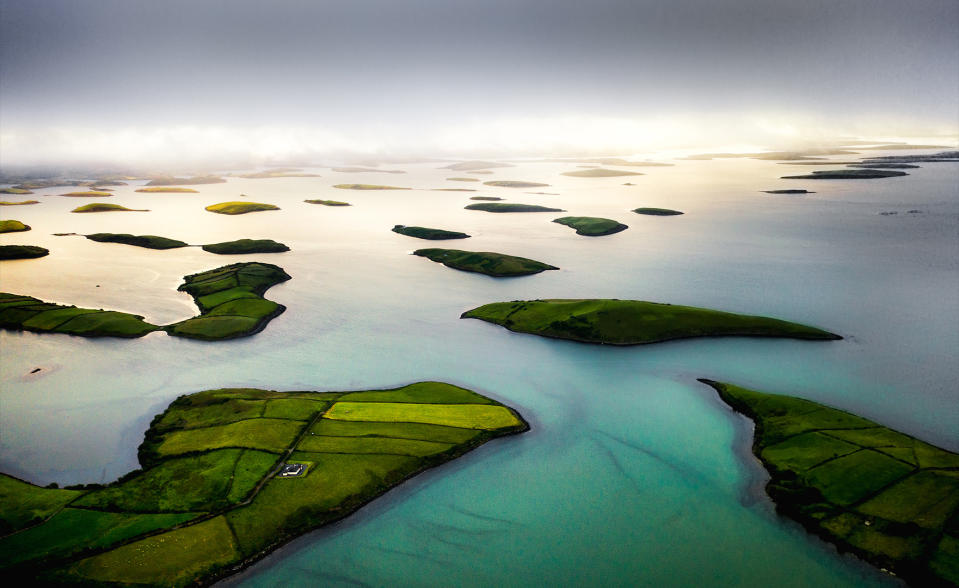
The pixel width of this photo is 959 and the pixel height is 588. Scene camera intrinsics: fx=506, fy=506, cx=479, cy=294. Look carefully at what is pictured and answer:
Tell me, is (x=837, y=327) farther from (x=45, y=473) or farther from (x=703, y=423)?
(x=45, y=473)

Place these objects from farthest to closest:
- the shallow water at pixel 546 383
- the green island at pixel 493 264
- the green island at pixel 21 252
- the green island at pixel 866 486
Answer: the green island at pixel 21 252, the green island at pixel 493 264, the shallow water at pixel 546 383, the green island at pixel 866 486

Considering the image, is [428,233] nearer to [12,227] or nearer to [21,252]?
[21,252]

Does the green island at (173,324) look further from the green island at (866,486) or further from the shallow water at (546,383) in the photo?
the green island at (866,486)

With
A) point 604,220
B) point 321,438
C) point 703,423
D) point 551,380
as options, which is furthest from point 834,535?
point 604,220

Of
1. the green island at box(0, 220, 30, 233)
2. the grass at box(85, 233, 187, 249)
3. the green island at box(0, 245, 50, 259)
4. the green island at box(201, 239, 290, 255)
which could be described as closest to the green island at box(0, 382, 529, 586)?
the green island at box(201, 239, 290, 255)

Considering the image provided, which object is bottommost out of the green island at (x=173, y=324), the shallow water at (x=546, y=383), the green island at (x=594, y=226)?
the shallow water at (x=546, y=383)

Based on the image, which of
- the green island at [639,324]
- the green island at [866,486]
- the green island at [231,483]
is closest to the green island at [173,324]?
the green island at [231,483]
